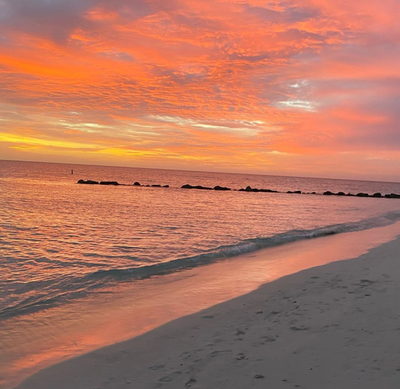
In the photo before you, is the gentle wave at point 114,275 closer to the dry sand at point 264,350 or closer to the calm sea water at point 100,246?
the calm sea water at point 100,246

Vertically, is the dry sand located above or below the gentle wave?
above

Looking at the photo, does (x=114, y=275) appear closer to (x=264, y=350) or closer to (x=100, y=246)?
(x=100, y=246)

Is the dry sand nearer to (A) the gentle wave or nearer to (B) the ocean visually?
(B) the ocean

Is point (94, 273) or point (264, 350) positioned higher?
point (264, 350)

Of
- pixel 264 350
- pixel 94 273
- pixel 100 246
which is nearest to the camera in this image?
pixel 264 350

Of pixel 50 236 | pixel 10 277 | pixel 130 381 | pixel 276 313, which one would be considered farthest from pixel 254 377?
pixel 50 236

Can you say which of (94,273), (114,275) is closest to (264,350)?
(114,275)

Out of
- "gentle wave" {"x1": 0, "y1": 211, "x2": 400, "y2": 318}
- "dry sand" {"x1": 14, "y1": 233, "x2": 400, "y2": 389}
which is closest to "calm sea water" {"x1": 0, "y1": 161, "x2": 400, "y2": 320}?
"gentle wave" {"x1": 0, "y1": 211, "x2": 400, "y2": 318}

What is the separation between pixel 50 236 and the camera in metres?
16.2

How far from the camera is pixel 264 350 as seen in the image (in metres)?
5.09

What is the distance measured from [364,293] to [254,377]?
4.26 metres

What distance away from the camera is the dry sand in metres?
4.30

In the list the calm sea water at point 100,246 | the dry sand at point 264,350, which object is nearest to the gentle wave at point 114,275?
the calm sea water at point 100,246

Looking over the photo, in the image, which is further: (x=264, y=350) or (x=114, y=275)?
(x=114, y=275)
